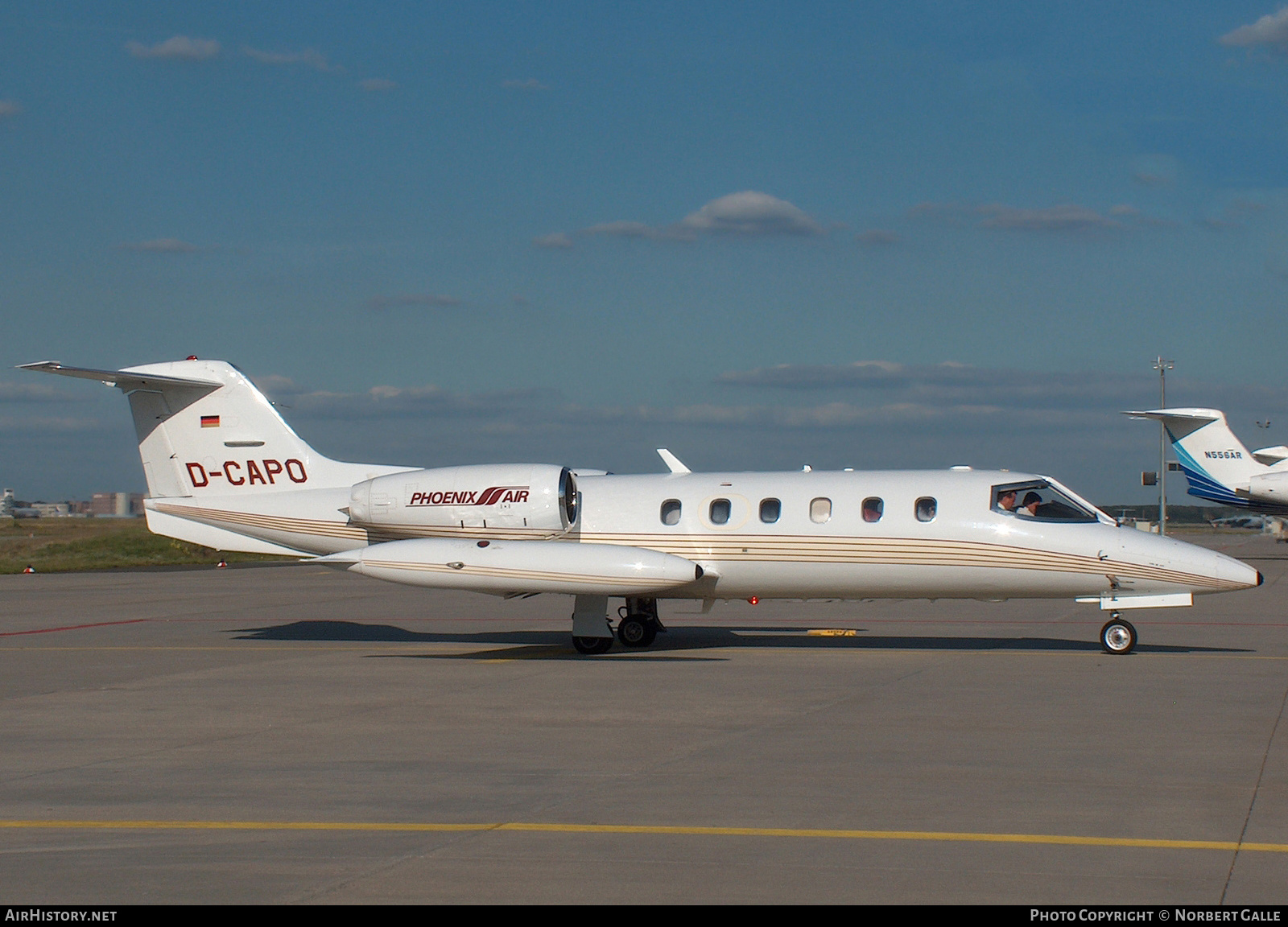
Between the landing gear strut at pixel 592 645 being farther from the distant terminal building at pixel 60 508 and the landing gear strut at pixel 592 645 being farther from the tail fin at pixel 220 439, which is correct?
the distant terminal building at pixel 60 508

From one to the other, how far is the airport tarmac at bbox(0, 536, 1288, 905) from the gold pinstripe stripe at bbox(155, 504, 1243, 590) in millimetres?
1301

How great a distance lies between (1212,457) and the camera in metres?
52.8

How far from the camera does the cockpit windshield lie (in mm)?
17906

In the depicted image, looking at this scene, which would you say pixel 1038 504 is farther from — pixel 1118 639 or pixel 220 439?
pixel 220 439

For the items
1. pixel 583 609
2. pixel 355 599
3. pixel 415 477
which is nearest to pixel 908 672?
pixel 583 609

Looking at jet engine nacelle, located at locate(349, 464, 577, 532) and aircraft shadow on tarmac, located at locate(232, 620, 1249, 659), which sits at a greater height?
jet engine nacelle, located at locate(349, 464, 577, 532)

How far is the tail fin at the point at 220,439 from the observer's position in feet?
68.2

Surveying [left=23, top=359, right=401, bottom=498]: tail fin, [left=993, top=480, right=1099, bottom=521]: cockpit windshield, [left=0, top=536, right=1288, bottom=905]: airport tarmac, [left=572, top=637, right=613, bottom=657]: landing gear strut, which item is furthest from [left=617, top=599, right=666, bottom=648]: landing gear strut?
[left=993, top=480, right=1099, bottom=521]: cockpit windshield

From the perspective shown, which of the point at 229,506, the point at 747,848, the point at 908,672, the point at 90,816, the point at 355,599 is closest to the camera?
the point at 747,848


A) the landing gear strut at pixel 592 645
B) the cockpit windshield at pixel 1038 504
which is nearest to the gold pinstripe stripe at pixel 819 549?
the cockpit windshield at pixel 1038 504

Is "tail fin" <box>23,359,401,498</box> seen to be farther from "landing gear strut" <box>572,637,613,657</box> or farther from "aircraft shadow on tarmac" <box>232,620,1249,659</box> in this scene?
"landing gear strut" <box>572,637,613,657</box>
